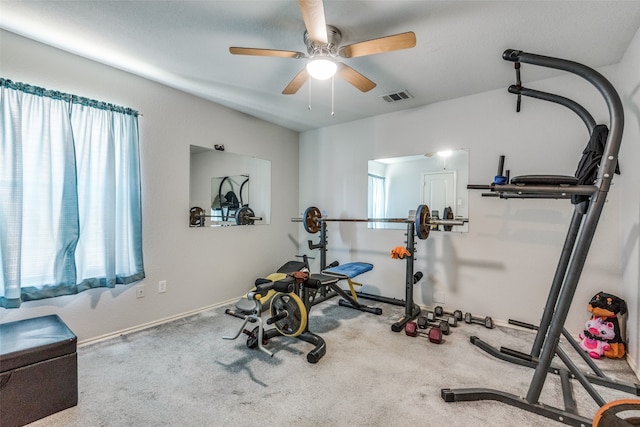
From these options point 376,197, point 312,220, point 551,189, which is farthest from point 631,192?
point 312,220

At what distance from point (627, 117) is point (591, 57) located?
616 mm

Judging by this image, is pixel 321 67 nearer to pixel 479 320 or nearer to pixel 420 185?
pixel 420 185

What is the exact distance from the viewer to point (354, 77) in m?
2.31

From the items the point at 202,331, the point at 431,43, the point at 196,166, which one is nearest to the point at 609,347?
the point at 431,43

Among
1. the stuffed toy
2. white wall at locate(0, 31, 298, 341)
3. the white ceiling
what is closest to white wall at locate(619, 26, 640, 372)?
the stuffed toy

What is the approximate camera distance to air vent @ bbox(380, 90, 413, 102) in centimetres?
322

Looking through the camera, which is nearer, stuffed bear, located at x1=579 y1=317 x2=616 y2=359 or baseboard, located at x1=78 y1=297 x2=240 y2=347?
stuffed bear, located at x1=579 y1=317 x2=616 y2=359

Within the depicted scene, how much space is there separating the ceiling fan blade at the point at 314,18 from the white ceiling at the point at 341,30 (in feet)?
0.89

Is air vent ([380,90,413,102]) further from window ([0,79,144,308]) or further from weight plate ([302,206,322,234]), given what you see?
window ([0,79,144,308])

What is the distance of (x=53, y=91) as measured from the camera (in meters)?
2.32

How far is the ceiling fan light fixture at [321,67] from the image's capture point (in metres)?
2.04

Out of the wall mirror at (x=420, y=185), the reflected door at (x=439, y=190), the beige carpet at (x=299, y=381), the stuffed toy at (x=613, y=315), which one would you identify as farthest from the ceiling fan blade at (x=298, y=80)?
the stuffed toy at (x=613, y=315)

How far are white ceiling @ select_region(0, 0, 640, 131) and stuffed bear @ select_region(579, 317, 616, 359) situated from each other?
229 cm

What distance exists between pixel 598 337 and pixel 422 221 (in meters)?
1.70
